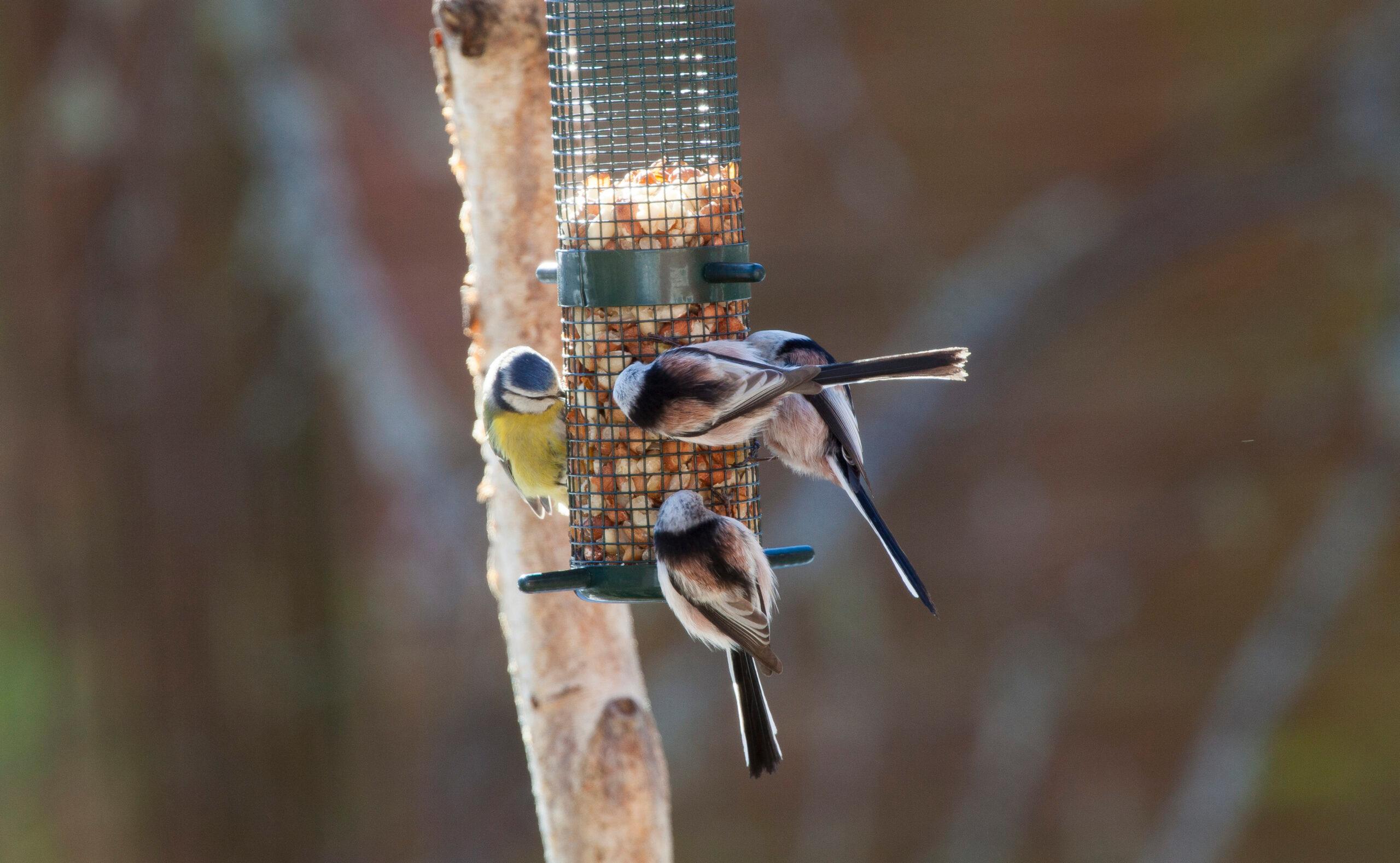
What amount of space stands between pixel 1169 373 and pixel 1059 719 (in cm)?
139

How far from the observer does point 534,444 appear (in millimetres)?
2766

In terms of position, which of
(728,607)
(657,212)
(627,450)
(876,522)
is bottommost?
(728,607)

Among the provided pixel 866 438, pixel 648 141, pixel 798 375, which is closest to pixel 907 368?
pixel 798 375

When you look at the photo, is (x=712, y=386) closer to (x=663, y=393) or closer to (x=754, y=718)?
→ (x=663, y=393)

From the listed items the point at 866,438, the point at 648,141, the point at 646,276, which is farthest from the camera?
the point at 866,438

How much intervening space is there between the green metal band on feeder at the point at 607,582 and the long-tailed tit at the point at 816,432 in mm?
221

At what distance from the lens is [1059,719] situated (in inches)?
207

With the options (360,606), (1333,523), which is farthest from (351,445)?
(1333,523)

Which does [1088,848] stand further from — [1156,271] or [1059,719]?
[1156,271]

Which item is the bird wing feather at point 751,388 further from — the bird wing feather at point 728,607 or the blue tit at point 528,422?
the blue tit at point 528,422

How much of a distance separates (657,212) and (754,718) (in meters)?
1.00

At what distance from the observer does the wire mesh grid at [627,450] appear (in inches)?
106

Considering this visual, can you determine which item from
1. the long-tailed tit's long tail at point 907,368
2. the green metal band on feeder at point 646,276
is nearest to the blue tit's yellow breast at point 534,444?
the green metal band on feeder at point 646,276

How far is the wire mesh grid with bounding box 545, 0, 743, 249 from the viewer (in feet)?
8.84
